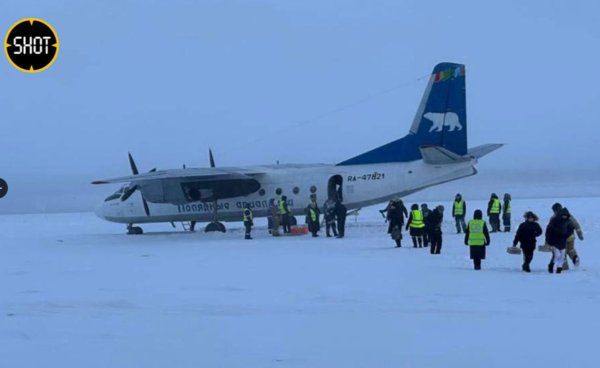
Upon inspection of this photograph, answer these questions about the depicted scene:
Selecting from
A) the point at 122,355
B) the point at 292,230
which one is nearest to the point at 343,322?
the point at 122,355

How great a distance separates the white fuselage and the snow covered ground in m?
8.50

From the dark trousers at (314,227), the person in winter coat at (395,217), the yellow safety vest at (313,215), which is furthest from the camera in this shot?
the dark trousers at (314,227)

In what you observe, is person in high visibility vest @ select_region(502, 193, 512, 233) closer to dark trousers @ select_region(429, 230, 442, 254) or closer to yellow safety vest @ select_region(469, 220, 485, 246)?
dark trousers @ select_region(429, 230, 442, 254)

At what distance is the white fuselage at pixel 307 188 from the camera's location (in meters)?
26.4

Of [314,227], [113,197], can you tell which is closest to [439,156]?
[314,227]

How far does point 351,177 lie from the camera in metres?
27.3

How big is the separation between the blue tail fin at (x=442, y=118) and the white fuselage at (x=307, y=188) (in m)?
0.70

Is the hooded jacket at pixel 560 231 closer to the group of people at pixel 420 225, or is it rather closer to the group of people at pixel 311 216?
the group of people at pixel 420 225

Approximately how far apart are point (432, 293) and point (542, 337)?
11.3 feet

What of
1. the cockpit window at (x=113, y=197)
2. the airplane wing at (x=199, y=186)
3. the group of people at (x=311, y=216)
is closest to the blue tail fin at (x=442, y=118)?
the group of people at (x=311, y=216)

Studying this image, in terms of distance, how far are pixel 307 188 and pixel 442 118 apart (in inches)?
208

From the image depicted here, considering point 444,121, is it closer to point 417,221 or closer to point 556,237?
point 417,221

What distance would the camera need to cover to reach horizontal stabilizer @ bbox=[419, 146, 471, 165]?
81.2 feet

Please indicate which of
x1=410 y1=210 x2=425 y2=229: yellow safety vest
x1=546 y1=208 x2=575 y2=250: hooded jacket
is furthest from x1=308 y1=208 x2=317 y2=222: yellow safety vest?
x1=546 y1=208 x2=575 y2=250: hooded jacket
